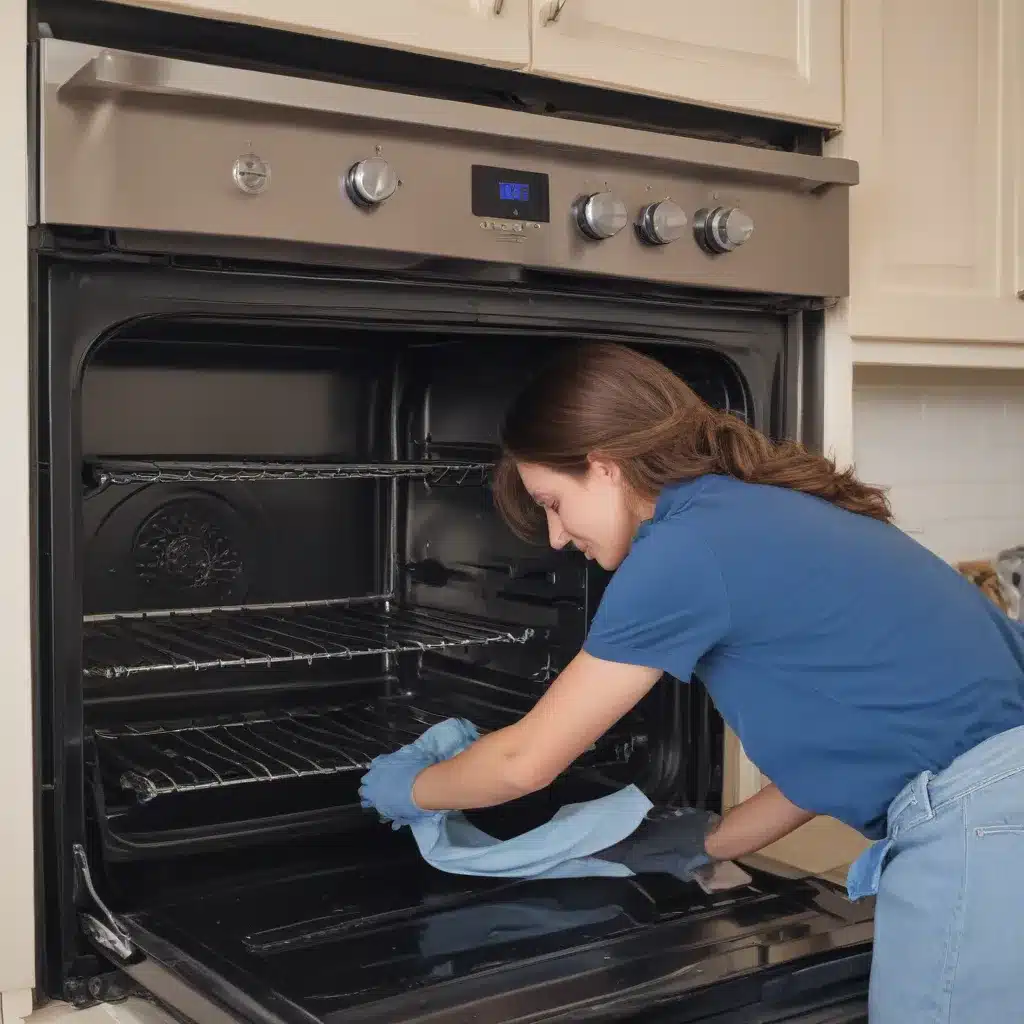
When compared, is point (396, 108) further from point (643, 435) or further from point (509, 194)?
point (643, 435)

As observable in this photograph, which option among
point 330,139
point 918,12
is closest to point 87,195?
point 330,139

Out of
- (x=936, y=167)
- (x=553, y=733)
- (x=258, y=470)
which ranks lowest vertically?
(x=553, y=733)

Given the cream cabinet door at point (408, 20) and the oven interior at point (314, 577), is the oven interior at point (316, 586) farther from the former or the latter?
the cream cabinet door at point (408, 20)

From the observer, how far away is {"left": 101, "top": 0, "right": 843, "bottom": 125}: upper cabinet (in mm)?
1112

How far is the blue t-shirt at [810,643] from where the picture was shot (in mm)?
1120

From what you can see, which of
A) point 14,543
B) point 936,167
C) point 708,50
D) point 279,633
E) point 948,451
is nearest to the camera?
point 14,543

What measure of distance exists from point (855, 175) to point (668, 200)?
10.0 inches

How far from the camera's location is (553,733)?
1.15m

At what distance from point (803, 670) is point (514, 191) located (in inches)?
19.8

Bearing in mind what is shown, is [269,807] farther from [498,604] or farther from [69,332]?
[69,332]

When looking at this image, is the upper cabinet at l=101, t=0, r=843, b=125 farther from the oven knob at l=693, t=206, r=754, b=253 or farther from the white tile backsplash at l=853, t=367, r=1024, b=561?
the white tile backsplash at l=853, t=367, r=1024, b=561

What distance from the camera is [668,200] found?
1271 millimetres

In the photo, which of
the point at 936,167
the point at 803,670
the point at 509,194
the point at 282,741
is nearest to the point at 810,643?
the point at 803,670

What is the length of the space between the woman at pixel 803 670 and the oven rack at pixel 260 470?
0.65 ft
